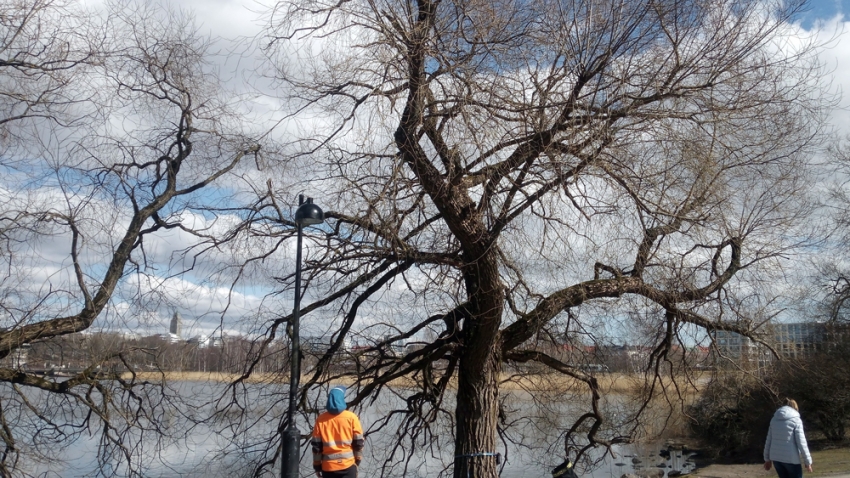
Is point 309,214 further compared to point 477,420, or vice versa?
point 477,420

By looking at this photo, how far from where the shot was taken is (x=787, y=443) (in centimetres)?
794

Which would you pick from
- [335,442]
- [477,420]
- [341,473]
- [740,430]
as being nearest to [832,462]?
[740,430]

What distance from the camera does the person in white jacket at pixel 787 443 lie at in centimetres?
785

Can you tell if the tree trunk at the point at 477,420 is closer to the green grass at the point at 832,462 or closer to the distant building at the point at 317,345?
the distant building at the point at 317,345

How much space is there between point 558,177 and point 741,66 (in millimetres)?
2611

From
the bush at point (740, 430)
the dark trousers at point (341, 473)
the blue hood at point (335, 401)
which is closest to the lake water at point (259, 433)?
the dark trousers at point (341, 473)

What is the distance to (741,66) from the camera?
7285 mm

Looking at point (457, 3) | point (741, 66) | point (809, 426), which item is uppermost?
point (457, 3)

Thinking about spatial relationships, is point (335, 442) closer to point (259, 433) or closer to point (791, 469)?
point (259, 433)

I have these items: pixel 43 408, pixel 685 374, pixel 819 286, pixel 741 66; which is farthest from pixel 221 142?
pixel 819 286

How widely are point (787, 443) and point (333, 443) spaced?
17.4 feet

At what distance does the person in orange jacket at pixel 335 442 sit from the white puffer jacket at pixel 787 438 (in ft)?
16.4

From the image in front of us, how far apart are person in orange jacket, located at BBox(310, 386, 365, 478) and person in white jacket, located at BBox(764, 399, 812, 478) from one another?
5.00 metres

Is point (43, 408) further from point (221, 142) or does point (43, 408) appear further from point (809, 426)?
point (809, 426)
